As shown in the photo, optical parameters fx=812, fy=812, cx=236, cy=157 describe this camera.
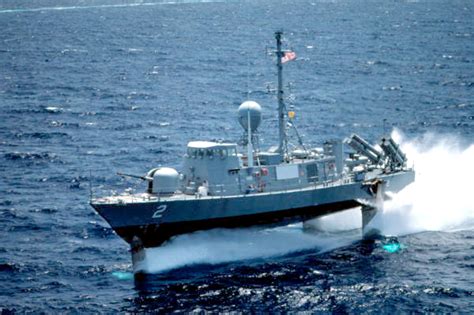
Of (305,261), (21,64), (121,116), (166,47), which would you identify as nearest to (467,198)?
(305,261)

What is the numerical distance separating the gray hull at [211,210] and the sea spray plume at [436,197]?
5.13m

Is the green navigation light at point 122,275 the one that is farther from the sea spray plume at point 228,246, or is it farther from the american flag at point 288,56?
the american flag at point 288,56

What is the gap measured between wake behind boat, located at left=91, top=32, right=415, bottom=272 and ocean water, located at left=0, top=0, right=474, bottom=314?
152 cm

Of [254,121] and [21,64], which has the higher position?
[21,64]

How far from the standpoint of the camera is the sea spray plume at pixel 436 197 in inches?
2320

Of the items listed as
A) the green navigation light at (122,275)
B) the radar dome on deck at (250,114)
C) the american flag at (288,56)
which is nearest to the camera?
the green navigation light at (122,275)

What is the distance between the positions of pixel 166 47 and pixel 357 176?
110547 mm

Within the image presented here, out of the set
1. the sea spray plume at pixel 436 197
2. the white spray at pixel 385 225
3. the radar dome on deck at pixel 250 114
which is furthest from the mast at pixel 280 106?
the sea spray plume at pixel 436 197

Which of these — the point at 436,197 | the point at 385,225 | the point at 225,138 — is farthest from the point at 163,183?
the point at 225,138

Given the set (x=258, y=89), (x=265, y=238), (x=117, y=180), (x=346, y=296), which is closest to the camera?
(x=346, y=296)

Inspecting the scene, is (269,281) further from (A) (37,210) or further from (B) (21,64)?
(B) (21,64)

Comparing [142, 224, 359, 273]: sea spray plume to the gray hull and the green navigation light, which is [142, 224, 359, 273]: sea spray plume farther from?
the green navigation light

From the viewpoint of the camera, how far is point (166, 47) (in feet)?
535

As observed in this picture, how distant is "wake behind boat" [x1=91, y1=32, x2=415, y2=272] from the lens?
1945 inches
